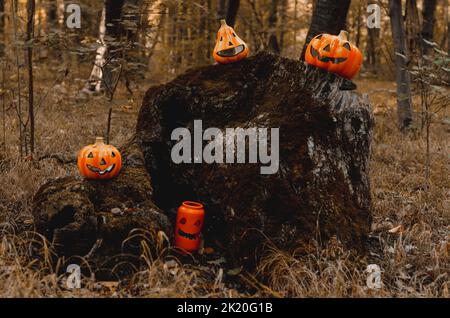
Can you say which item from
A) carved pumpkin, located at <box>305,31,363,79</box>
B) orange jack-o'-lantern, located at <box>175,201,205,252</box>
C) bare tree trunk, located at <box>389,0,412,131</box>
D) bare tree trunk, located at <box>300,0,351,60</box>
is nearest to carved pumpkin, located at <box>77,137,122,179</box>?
orange jack-o'-lantern, located at <box>175,201,205,252</box>

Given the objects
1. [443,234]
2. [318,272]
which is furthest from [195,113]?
[443,234]

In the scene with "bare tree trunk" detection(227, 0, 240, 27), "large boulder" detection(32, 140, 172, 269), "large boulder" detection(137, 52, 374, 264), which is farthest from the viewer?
"bare tree trunk" detection(227, 0, 240, 27)

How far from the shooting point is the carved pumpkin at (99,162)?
3604mm

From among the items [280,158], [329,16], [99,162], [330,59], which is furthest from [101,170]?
[329,16]

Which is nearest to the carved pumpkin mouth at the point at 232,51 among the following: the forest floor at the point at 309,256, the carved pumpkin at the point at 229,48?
the carved pumpkin at the point at 229,48

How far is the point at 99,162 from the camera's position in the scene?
142 inches

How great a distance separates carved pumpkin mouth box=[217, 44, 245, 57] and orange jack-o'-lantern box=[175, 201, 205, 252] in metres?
1.40

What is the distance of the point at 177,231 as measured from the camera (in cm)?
377

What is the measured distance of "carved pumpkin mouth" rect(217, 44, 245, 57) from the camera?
407cm

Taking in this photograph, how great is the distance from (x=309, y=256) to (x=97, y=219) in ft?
5.29

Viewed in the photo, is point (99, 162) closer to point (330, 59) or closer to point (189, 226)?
point (189, 226)

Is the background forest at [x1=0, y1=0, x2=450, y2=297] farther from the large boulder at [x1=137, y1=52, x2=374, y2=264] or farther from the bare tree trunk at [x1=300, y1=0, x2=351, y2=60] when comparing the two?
the large boulder at [x1=137, y1=52, x2=374, y2=264]

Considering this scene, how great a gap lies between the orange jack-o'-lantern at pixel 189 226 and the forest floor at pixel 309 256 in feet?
0.92

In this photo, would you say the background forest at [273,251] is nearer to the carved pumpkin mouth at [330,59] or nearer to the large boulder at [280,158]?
the large boulder at [280,158]
